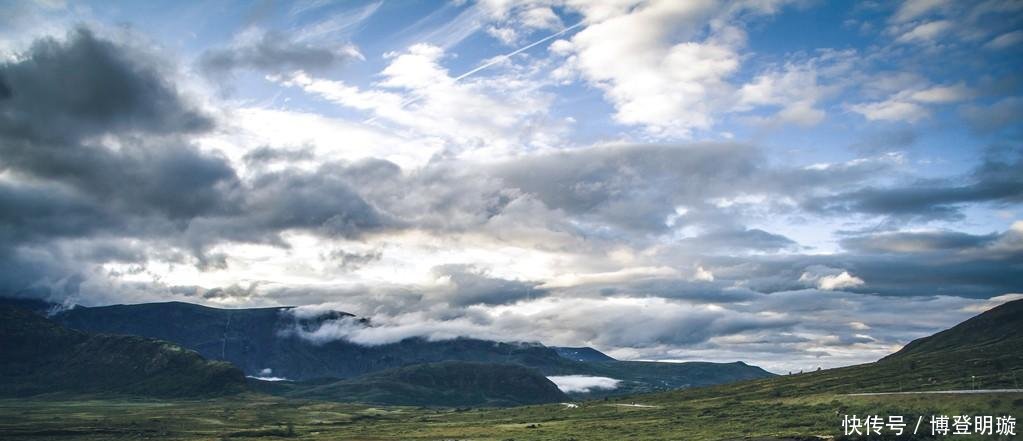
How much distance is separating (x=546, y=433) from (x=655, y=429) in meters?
30.3

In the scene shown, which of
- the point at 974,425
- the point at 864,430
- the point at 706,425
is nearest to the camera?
the point at 974,425

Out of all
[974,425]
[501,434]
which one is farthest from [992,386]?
Answer: [501,434]

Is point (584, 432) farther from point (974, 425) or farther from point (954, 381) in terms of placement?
point (954, 381)

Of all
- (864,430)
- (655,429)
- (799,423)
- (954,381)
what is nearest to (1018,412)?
(864,430)

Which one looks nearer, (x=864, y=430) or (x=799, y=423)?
(x=864, y=430)

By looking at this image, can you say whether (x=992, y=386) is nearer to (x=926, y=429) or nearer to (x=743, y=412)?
(x=743, y=412)

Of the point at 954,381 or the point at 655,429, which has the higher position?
the point at 954,381

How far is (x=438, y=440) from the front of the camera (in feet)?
623

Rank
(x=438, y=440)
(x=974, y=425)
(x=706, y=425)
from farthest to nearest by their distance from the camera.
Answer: (x=438, y=440)
(x=706, y=425)
(x=974, y=425)

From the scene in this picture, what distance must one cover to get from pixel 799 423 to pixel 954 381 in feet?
259

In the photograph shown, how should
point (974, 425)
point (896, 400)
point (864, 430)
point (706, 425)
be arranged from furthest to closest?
1. point (706, 425)
2. point (896, 400)
3. point (864, 430)
4. point (974, 425)

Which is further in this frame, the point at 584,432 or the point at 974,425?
the point at 584,432

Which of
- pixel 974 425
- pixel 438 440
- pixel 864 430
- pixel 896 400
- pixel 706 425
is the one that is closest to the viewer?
pixel 974 425

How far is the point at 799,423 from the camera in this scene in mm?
149500
